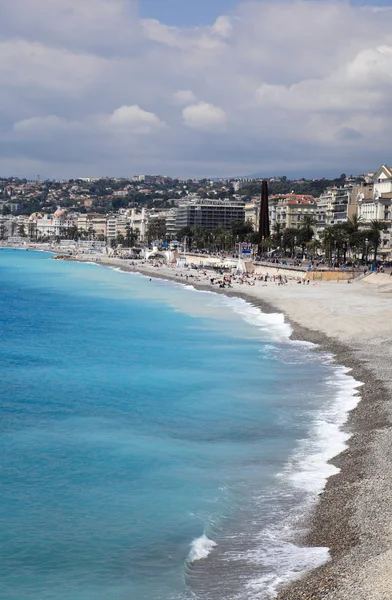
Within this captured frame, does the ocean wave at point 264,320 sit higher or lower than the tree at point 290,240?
lower

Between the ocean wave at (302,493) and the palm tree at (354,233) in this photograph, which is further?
the palm tree at (354,233)

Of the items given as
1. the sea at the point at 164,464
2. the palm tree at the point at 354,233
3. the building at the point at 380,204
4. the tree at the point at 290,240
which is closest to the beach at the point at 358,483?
the sea at the point at 164,464

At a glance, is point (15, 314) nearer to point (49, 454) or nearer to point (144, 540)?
point (49, 454)

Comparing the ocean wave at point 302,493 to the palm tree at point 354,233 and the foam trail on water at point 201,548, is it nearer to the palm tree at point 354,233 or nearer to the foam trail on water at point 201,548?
the foam trail on water at point 201,548

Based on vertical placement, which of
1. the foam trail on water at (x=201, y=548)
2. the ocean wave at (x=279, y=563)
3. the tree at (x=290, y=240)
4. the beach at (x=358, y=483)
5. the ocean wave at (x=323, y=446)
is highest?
the tree at (x=290, y=240)

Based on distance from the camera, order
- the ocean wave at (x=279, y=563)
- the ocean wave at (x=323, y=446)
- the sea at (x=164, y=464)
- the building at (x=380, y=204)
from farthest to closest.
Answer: the building at (x=380, y=204) → the ocean wave at (x=323, y=446) → the sea at (x=164, y=464) → the ocean wave at (x=279, y=563)

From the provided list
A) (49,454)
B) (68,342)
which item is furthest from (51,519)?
(68,342)
